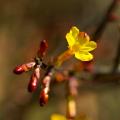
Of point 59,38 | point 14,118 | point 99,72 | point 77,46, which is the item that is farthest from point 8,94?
point 77,46

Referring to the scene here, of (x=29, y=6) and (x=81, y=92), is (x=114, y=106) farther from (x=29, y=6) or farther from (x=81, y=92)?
(x=29, y=6)

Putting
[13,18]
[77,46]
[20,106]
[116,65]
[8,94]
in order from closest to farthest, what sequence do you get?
[77,46], [116,65], [20,106], [8,94], [13,18]

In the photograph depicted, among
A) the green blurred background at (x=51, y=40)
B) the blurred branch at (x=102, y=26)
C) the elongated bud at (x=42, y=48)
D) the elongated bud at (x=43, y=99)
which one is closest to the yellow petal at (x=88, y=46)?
the elongated bud at (x=42, y=48)

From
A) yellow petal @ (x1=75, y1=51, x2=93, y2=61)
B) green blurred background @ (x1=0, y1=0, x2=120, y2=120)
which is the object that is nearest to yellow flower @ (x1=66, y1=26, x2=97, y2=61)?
yellow petal @ (x1=75, y1=51, x2=93, y2=61)

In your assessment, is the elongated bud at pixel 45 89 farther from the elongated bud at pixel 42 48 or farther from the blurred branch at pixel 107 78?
the blurred branch at pixel 107 78

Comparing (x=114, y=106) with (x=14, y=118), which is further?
(x=114, y=106)

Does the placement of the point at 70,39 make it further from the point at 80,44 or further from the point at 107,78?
the point at 107,78

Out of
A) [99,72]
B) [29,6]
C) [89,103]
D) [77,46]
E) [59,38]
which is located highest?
[29,6]

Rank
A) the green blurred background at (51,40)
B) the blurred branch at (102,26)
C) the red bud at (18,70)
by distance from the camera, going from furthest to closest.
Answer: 1. the green blurred background at (51,40)
2. the blurred branch at (102,26)
3. the red bud at (18,70)
